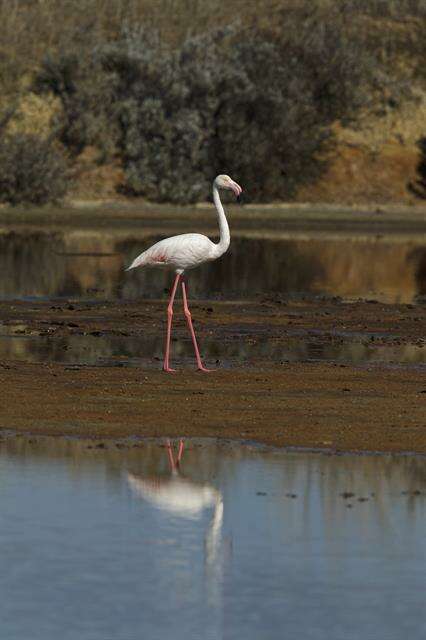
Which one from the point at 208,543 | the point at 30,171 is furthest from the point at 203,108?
the point at 208,543

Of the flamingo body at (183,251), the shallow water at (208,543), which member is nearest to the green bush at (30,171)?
the flamingo body at (183,251)

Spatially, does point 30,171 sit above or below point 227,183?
above

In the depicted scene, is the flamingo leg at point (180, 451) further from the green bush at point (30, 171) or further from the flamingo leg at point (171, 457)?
the green bush at point (30, 171)

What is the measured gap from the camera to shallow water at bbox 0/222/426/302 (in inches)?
1120

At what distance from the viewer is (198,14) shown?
69.8m

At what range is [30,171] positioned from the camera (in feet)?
171

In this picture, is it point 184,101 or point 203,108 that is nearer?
point 184,101

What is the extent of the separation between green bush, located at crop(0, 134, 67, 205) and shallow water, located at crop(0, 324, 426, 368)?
103 ft

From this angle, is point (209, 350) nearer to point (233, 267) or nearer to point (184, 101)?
point (233, 267)

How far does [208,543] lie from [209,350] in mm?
9634

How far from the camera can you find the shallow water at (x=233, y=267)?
28453 mm

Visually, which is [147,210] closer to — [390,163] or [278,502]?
[390,163]

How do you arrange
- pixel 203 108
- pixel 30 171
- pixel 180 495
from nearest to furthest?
pixel 180 495 → pixel 30 171 → pixel 203 108

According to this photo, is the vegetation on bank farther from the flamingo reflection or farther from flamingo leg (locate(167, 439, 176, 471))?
the flamingo reflection
